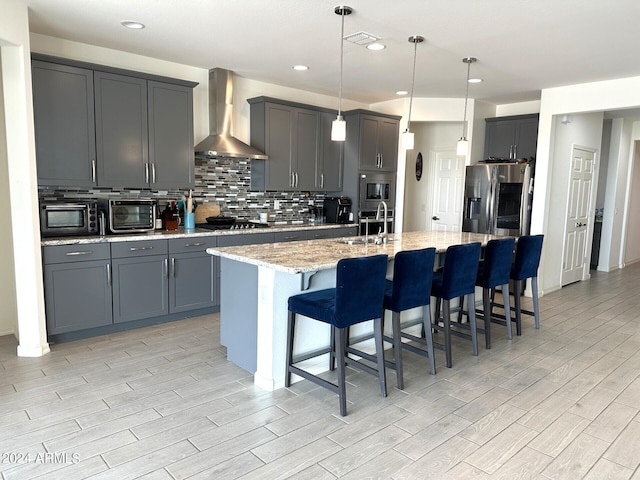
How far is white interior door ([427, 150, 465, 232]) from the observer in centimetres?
697

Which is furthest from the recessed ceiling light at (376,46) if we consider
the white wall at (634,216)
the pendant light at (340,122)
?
the white wall at (634,216)

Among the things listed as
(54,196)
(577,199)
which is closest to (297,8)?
(54,196)

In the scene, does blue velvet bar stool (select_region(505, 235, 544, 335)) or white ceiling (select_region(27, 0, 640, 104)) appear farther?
blue velvet bar stool (select_region(505, 235, 544, 335))

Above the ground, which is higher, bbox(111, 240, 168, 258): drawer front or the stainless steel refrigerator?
the stainless steel refrigerator

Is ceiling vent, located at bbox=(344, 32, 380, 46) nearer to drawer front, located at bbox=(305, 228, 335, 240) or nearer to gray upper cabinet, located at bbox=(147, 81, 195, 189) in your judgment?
gray upper cabinet, located at bbox=(147, 81, 195, 189)

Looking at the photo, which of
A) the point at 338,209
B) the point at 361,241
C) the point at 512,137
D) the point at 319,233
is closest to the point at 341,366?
the point at 361,241

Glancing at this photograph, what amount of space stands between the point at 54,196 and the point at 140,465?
2941 mm

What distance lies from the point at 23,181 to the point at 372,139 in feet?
13.7

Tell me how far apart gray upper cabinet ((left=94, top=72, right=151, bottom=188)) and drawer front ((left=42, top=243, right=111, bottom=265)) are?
637mm

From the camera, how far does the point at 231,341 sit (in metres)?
3.44

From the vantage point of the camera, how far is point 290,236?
525 cm

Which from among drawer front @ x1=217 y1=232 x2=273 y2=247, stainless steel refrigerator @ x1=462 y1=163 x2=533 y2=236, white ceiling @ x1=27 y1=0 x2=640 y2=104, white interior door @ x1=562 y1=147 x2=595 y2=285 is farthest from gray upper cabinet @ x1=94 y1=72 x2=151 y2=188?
white interior door @ x1=562 y1=147 x2=595 y2=285

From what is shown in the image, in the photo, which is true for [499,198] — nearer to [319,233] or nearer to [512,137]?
[512,137]

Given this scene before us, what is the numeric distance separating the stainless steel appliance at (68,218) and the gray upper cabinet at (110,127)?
0.64 ft
